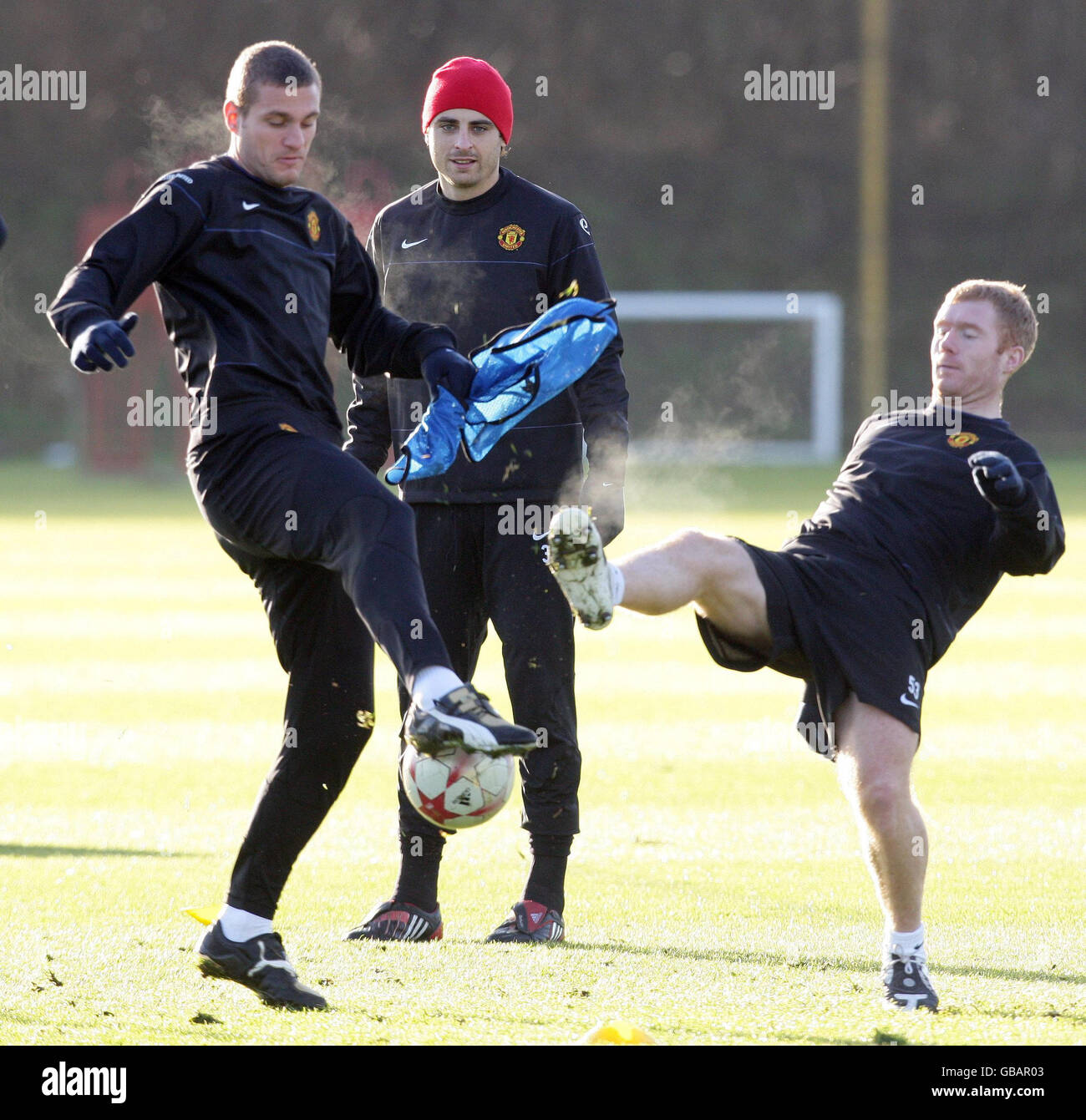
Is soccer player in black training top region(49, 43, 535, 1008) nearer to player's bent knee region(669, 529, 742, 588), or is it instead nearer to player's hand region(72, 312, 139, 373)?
player's hand region(72, 312, 139, 373)

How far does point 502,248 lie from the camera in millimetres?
5324

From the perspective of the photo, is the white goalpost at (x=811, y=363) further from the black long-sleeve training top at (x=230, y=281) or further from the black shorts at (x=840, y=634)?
the black long-sleeve training top at (x=230, y=281)

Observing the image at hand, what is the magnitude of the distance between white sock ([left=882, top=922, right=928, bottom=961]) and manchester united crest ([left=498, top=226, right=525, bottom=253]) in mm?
2294

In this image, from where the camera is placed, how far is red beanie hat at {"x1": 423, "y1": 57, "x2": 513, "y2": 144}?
5215mm

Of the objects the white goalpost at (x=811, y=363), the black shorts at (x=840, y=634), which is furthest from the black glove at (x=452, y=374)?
the white goalpost at (x=811, y=363)

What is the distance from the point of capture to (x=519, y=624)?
5242 millimetres

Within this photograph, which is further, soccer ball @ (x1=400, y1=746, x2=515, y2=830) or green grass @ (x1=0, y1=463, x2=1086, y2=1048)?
green grass @ (x1=0, y1=463, x2=1086, y2=1048)

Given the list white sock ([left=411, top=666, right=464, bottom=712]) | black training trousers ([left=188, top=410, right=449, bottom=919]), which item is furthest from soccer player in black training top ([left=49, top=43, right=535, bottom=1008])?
white sock ([left=411, top=666, right=464, bottom=712])

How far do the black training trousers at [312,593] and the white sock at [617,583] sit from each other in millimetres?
491

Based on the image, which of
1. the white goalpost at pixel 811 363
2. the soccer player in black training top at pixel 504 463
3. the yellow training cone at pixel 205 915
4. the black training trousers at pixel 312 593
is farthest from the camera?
the white goalpost at pixel 811 363

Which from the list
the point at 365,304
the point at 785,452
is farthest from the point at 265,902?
the point at 785,452

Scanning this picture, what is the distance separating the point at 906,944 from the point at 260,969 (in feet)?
4.95

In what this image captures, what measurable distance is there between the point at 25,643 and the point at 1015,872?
7.84m

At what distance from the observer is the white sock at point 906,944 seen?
4227 mm
